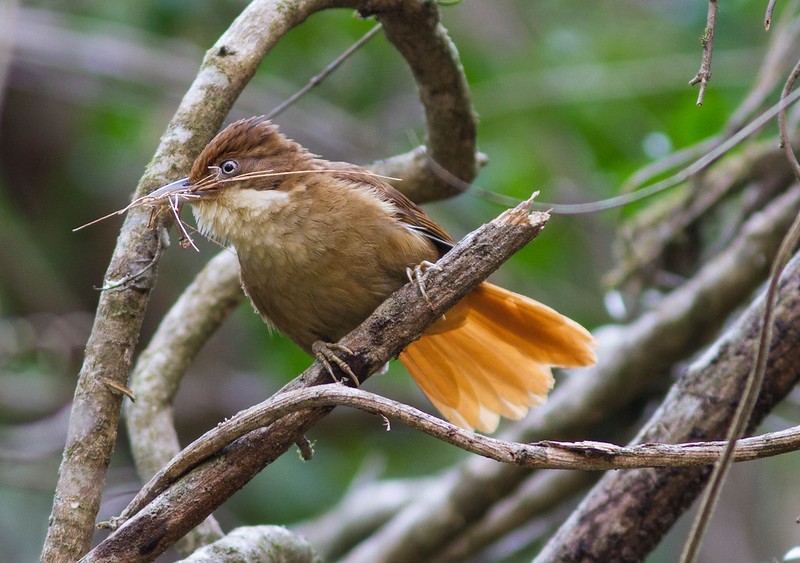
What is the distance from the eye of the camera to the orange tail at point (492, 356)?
340 centimetres

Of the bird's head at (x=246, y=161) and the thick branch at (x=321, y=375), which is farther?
the bird's head at (x=246, y=161)

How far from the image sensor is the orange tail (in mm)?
3404

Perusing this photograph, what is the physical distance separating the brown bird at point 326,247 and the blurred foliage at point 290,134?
205 cm

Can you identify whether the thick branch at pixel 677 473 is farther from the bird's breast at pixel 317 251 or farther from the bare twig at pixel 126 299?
the bare twig at pixel 126 299

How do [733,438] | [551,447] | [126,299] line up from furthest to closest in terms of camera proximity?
[126,299], [551,447], [733,438]

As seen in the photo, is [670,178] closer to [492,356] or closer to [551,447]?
[492,356]

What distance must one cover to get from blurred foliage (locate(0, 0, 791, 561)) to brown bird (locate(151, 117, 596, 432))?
2.05 metres

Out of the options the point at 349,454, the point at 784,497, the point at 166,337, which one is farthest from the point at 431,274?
the point at 784,497

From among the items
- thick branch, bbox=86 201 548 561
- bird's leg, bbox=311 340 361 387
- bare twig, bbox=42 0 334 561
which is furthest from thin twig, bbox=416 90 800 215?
bare twig, bbox=42 0 334 561

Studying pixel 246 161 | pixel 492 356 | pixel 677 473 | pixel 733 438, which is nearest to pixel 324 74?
pixel 246 161

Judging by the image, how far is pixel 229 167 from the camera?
3287 millimetres

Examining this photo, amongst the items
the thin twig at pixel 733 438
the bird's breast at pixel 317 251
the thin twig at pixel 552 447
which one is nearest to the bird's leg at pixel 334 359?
the thin twig at pixel 552 447

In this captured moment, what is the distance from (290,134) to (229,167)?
3437 mm

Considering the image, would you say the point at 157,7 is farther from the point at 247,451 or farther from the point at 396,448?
the point at 247,451
